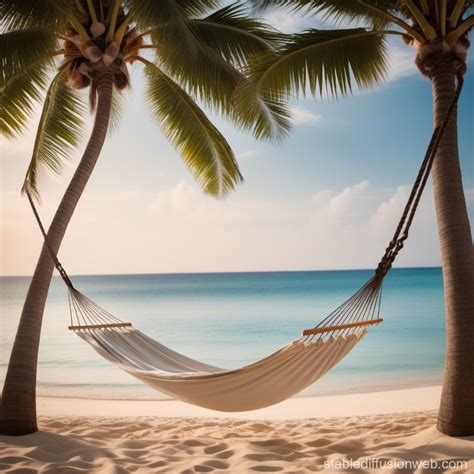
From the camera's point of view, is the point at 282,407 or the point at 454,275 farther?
the point at 282,407

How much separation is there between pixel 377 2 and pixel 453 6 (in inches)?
15.5

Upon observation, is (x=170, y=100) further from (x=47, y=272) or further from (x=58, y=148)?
(x=47, y=272)

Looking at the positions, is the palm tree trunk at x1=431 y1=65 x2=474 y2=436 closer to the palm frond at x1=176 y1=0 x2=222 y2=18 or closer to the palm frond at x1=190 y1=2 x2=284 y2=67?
the palm frond at x1=190 y1=2 x2=284 y2=67

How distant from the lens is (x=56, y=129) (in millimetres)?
3586

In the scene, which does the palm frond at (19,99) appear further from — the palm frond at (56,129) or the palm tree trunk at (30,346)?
the palm tree trunk at (30,346)

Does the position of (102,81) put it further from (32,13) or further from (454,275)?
(454,275)

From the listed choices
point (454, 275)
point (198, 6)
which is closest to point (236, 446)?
point (454, 275)

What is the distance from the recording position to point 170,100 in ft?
12.6

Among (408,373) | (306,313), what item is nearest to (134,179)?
(306,313)

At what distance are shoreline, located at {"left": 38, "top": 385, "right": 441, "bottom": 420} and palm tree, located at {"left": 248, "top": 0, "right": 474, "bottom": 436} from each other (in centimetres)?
179

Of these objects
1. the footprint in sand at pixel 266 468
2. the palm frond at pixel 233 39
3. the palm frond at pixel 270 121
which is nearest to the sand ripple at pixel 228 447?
the footprint in sand at pixel 266 468

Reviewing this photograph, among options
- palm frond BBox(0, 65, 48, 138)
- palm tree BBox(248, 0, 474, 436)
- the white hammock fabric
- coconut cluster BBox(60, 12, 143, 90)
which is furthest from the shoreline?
coconut cluster BBox(60, 12, 143, 90)

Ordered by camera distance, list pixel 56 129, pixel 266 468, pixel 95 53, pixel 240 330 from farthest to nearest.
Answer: pixel 240 330 → pixel 56 129 → pixel 95 53 → pixel 266 468

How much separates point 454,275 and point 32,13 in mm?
2330
